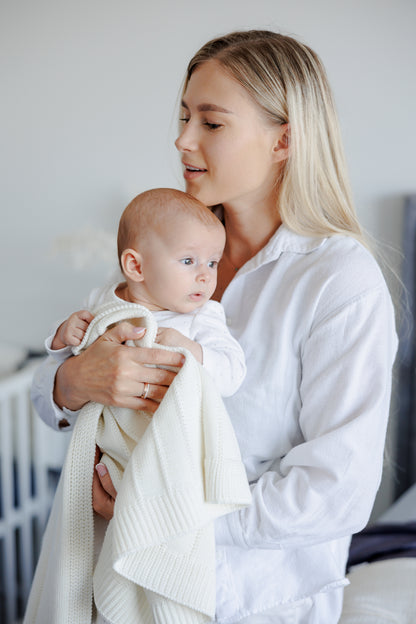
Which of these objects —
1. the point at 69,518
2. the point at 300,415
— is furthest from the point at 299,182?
the point at 69,518

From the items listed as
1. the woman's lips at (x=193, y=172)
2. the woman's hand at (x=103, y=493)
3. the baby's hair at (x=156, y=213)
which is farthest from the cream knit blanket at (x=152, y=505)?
the woman's lips at (x=193, y=172)

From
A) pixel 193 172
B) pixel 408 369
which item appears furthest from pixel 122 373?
pixel 408 369

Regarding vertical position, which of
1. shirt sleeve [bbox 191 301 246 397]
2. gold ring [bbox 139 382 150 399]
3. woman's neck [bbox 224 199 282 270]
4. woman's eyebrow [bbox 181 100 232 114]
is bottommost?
gold ring [bbox 139 382 150 399]

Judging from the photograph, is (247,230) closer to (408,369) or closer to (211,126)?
(211,126)

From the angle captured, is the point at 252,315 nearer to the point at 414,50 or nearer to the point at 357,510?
the point at 357,510

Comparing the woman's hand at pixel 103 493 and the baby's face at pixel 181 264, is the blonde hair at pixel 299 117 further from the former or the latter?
the woman's hand at pixel 103 493

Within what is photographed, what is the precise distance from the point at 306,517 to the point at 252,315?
359mm

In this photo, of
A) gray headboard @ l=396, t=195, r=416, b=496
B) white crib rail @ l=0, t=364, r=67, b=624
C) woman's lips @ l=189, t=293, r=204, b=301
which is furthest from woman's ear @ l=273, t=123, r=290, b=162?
white crib rail @ l=0, t=364, r=67, b=624

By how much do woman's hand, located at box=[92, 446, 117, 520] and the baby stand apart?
0.22 meters

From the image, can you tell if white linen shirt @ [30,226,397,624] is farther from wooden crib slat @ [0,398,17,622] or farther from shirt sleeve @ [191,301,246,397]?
wooden crib slat @ [0,398,17,622]

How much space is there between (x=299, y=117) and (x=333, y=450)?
58 cm

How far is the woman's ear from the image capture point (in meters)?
1.18

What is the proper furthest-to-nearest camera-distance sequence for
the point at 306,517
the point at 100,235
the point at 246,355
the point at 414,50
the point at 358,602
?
the point at 100,235 < the point at 414,50 < the point at 358,602 < the point at 246,355 < the point at 306,517

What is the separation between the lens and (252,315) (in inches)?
46.2
